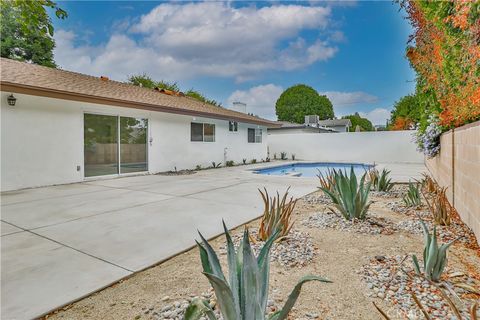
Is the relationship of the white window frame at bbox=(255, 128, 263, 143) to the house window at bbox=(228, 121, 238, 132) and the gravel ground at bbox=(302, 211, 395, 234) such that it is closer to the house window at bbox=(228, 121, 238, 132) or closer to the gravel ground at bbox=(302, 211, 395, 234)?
the house window at bbox=(228, 121, 238, 132)

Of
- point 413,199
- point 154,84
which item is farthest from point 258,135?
point 154,84

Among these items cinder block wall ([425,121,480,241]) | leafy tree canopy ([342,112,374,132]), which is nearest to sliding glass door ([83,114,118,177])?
cinder block wall ([425,121,480,241])

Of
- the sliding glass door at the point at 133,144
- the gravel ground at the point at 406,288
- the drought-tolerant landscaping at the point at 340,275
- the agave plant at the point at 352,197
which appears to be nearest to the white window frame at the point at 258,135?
the sliding glass door at the point at 133,144

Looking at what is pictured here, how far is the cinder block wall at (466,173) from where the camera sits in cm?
311

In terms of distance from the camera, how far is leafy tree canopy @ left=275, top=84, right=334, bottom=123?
41531 millimetres

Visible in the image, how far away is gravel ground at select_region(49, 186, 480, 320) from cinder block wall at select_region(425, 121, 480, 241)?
0.56 meters

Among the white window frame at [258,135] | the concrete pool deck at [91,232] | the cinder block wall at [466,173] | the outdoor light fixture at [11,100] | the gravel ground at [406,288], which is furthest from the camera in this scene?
the white window frame at [258,135]

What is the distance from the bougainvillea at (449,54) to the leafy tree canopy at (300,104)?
35.2m

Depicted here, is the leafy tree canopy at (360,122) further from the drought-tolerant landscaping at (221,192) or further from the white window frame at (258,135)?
the white window frame at (258,135)

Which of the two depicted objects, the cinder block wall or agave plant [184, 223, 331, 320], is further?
the cinder block wall

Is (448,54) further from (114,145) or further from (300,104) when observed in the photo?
(300,104)

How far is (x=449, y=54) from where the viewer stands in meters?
3.98

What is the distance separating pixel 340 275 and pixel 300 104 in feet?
135

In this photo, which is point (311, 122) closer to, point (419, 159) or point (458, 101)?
point (419, 159)
